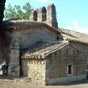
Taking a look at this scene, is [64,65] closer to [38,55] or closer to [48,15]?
[38,55]

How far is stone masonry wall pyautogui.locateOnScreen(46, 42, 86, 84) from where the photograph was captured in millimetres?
20016

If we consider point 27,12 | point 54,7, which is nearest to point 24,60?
point 54,7

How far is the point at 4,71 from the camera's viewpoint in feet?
74.0

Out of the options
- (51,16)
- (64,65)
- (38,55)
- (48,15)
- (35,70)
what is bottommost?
(35,70)

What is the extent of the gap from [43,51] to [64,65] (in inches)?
90.0

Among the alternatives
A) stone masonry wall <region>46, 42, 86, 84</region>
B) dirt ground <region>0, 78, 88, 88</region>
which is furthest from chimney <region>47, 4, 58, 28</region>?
dirt ground <region>0, 78, 88, 88</region>

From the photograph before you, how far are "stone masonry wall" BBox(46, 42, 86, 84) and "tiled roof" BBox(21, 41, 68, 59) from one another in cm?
37

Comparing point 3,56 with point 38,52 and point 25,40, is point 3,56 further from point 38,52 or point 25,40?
point 38,52

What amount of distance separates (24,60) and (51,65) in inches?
119

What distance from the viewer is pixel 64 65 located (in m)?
21.2

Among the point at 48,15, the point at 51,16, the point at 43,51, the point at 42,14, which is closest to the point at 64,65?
the point at 43,51

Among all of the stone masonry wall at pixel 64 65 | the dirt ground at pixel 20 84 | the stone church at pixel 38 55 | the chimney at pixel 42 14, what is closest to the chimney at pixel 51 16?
the chimney at pixel 42 14

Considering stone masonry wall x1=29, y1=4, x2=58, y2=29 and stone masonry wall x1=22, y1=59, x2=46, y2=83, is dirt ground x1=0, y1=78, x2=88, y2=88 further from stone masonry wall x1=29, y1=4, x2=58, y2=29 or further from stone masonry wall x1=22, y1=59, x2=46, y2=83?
stone masonry wall x1=29, y1=4, x2=58, y2=29

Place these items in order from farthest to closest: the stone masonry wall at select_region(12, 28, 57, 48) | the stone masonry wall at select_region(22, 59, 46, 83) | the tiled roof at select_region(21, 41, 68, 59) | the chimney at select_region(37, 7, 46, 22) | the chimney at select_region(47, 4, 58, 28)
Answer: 1. the chimney at select_region(37, 7, 46, 22)
2. the chimney at select_region(47, 4, 58, 28)
3. the stone masonry wall at select_region(12, 28, 57, 48)
4. the tiled roof at select_region(21, 41, 68, 59)
5. the stone masonry wall at select_region(22, 59, 46, 83)
